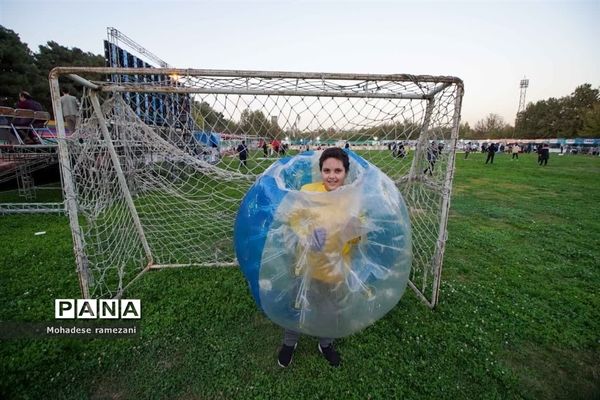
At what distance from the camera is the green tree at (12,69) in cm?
2294

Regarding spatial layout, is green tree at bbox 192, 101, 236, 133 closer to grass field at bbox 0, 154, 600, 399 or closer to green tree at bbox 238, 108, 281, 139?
green tree at bbox 238, 108, 281, 139

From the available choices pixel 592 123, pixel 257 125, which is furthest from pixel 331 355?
pixel 592 123

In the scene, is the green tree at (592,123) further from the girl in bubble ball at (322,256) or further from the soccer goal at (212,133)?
the girl in bubble ball at (322,256)

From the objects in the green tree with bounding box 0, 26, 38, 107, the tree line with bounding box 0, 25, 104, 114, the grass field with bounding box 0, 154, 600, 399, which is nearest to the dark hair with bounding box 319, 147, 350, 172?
the grass field with bounding box 0, 154, 600, 399

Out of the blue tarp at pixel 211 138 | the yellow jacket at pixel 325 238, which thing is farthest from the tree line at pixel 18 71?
the yellow jacket at pixel 325 238

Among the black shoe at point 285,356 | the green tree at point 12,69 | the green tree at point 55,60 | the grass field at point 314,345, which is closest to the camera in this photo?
the grass field at point 314,345

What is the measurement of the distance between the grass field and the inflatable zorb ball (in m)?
0.67

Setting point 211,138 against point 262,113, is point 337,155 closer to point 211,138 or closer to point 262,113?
point 262,113

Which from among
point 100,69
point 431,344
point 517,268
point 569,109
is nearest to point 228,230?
point 100,69

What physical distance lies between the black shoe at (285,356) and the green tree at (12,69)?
103 feet

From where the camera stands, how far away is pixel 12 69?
24.0m

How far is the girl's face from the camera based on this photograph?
6.71 ft

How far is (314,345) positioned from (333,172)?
4.89 ft

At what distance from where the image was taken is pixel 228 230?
4.97m
